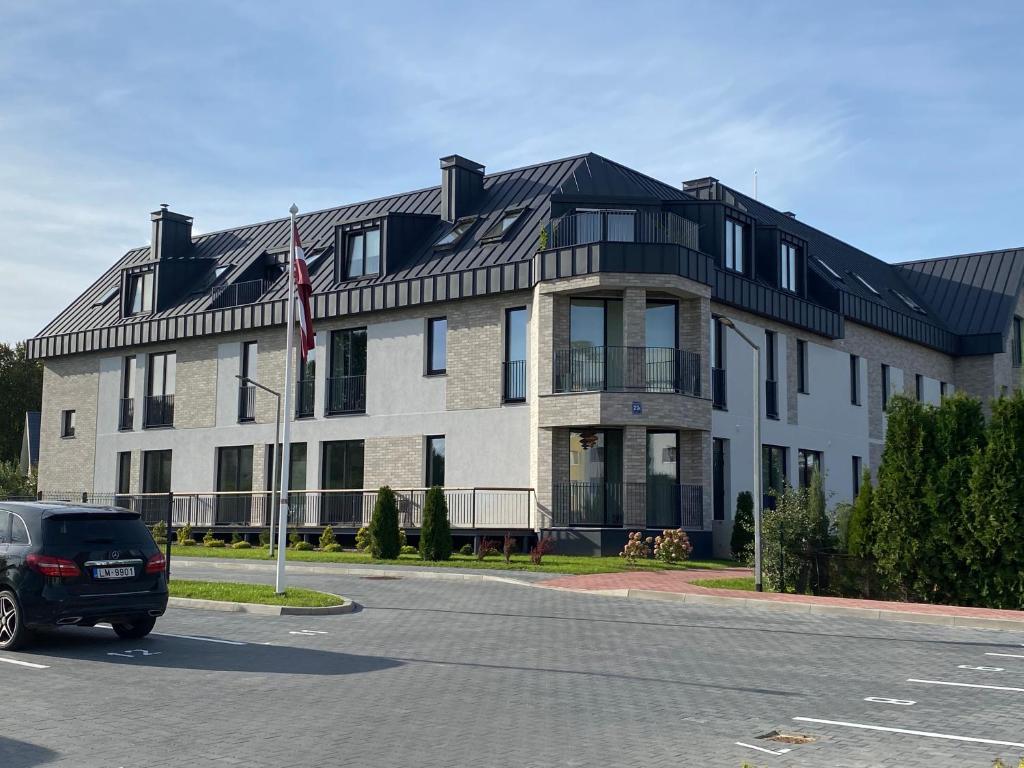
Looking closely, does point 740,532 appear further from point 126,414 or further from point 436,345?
point 126,414

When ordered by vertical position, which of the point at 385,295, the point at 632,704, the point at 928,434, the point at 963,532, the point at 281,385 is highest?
the point at 385,295

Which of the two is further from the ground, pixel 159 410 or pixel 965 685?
pixel 159 410

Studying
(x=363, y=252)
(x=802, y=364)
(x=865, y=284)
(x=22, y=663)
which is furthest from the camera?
(x=865, y=284)

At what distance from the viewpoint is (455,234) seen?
3391 cm

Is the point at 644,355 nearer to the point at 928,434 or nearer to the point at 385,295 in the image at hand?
the point at 385,295

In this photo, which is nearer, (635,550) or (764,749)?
(764,749)

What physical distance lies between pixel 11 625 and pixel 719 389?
75.8 ft

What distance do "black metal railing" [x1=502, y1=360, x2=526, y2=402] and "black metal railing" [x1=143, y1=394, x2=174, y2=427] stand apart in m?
14.2

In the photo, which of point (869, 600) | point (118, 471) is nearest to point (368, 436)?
point (118, 471)

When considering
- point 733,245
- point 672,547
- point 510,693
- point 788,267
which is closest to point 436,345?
point 733,245

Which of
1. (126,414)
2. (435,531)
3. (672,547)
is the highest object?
(126,414)

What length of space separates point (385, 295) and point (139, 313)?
42.1ft

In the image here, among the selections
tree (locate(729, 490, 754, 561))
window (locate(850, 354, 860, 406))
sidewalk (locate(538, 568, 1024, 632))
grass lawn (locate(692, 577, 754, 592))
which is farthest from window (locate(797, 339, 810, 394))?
grass lawn (locate(692, 577, 754, 592))

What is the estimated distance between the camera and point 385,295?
3300 cm
